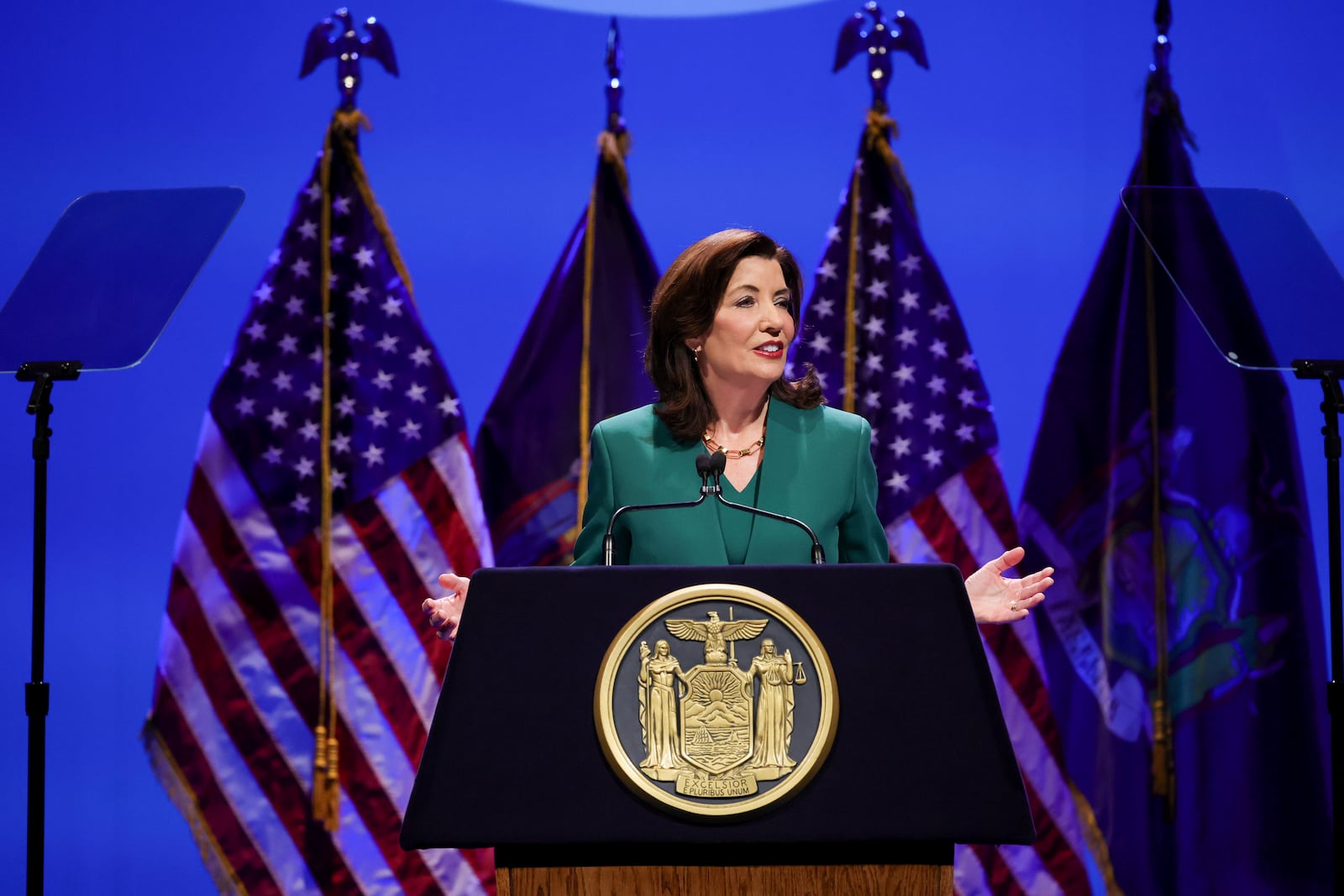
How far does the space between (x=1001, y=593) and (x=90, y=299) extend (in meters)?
2.00

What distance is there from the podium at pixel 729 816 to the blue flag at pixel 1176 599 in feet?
7.72

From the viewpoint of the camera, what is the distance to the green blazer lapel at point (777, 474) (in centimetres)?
199

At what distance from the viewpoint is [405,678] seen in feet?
11.7

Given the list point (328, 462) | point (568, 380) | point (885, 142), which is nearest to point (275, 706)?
point (328, 462)

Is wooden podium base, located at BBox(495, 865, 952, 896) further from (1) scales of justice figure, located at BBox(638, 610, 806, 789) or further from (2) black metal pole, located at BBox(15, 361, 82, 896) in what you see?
(2) black metal pole, located at BBox(15, 361, 82, 896)

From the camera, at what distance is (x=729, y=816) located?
1.35m

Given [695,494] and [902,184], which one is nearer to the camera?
[695,494]

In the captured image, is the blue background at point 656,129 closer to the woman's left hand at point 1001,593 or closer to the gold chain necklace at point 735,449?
the gold chain necklace at point 735,449

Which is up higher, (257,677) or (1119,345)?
(1119,345)

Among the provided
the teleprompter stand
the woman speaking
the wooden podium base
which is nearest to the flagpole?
the teleprompter stand

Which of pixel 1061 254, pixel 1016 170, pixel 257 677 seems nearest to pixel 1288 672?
pixel 1061 254

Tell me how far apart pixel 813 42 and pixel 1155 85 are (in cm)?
96

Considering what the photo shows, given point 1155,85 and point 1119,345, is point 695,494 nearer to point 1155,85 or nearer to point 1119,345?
point 1119,345

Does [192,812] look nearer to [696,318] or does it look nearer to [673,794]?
[696,318]
